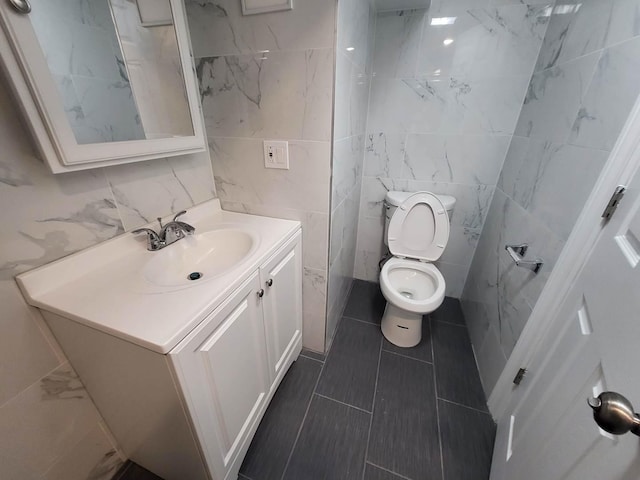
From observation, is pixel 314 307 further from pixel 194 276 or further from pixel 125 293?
pixel 125 293

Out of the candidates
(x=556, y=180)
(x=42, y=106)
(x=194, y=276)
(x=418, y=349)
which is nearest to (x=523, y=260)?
(x=556, y=180)

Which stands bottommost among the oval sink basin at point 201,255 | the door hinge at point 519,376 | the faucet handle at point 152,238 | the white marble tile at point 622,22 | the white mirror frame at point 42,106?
the door hinge at point 519,376

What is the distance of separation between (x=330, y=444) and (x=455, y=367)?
0.84 metres

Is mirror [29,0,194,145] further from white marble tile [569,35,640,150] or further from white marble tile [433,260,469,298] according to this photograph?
white marble tile [433,260,469,298]

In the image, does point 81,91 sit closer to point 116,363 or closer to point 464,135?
point 116,363

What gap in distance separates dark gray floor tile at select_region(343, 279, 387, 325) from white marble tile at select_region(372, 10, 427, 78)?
1532mm

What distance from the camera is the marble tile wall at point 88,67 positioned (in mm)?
669

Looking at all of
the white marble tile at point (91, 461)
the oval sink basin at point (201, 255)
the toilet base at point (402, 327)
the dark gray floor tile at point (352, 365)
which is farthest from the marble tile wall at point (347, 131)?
the white marble tile at point (91, 461)

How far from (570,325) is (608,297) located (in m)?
0.22

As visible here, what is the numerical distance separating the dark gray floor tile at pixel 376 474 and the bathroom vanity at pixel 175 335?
496mm

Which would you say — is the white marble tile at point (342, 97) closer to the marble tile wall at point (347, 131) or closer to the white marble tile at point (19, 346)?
the marble tile wall at point (347, 131)

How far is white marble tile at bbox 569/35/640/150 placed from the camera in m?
0.75

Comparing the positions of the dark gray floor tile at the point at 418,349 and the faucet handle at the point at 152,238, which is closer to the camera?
the faucet handle at the point at 152,238

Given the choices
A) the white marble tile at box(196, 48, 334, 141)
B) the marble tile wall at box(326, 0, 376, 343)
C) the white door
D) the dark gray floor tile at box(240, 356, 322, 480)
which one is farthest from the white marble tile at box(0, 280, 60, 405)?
the white door
